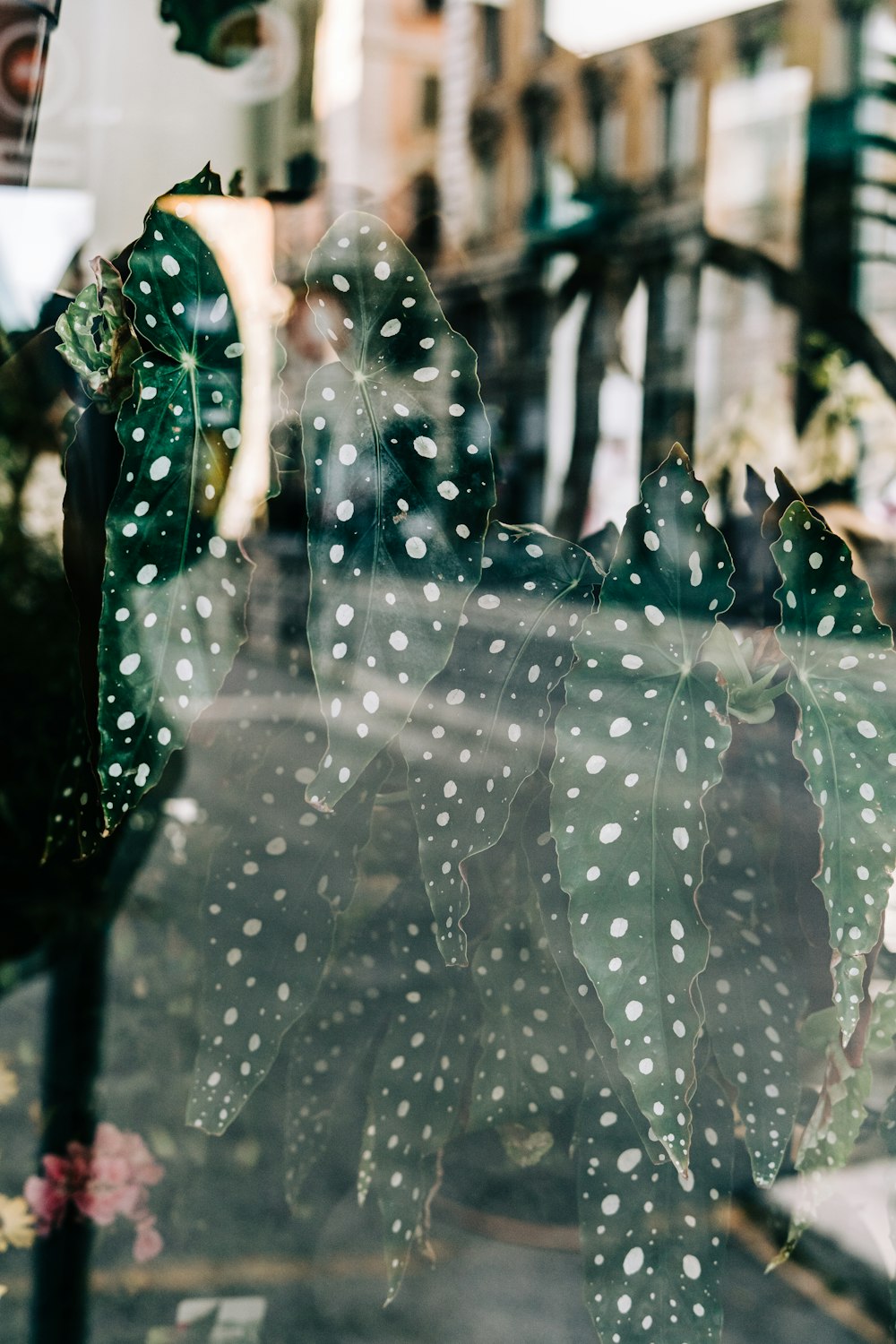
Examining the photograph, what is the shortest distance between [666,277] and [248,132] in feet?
2.49

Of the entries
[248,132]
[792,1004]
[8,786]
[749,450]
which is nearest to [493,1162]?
[792,1004]

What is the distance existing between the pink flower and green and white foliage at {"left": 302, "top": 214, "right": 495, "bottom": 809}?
2.81 ft

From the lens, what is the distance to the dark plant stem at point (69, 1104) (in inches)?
38.4

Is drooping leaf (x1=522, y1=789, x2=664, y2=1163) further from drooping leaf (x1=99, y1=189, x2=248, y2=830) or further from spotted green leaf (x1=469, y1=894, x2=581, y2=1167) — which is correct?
drooping leaf (x1=99, y1=189, x2=248, y2=830)

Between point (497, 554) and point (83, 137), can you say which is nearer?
point (497, 554)

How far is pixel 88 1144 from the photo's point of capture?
1089 millimetres

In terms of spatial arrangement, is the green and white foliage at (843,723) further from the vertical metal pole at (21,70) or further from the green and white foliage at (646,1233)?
the vertical metal pole at (21,70)

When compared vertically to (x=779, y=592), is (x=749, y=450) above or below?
above

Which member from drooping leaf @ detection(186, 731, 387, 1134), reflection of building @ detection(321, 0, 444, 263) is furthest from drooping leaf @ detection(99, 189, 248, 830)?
reflection of building @ detection(321, 0, 444, 263)

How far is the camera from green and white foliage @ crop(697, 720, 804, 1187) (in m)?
0.51

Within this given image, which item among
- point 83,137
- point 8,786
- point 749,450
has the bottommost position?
point 8,786

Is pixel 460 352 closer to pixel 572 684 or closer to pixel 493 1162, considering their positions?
pixel 572 684

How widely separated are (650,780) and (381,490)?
0.51ft

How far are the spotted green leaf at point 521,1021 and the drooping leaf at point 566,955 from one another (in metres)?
0.05
